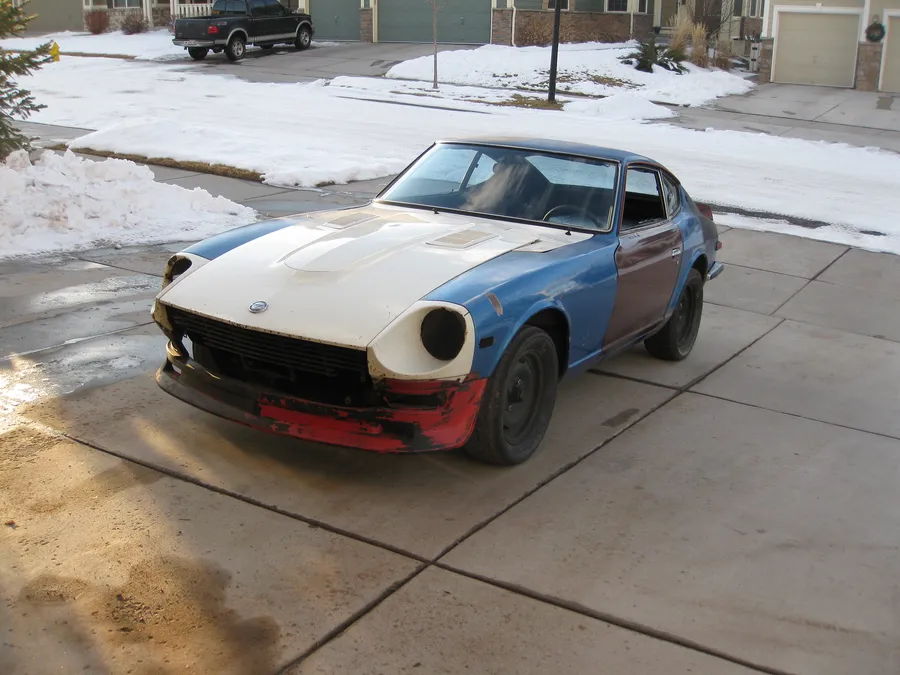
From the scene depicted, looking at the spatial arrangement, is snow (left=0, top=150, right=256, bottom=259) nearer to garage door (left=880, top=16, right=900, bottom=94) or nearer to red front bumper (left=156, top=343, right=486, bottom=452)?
red front bumper (left=156, top=343, right=486, bottom=452)

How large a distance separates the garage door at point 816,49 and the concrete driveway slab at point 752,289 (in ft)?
73.2

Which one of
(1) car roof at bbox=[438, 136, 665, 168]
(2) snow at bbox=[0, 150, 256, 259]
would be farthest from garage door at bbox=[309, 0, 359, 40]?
(1) car roof at bbox=[438, 136, 665, 168]

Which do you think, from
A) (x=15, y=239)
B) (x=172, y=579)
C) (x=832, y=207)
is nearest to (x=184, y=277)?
(x=172, y=579)

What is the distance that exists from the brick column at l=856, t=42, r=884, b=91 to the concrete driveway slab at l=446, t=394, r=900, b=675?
25697 mm

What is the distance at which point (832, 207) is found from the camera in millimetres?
12820

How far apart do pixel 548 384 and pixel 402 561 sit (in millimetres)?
1395

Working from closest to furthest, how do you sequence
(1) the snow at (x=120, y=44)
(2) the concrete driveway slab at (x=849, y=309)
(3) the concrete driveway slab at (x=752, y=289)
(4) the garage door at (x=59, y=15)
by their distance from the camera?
(2) the concrete driveway slab at (x=849, y=309) → (3) the concrete driveway slab at (x=752, y=289) → (1) the snow at (x=120, y=44) → (4) the garage door at (x=59, y=15)

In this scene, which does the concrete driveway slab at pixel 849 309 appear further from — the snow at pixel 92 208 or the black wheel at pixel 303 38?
the black wheel at pixel 303 38

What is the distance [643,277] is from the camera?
575 cm

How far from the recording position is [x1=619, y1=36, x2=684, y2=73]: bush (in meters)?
27.7

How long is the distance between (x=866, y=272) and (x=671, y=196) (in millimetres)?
4120

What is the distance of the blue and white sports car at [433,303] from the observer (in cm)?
419

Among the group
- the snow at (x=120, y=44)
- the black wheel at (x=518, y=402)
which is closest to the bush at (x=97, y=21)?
the snow at (x=120, y=44)

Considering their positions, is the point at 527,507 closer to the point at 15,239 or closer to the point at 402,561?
the point at 402,561
